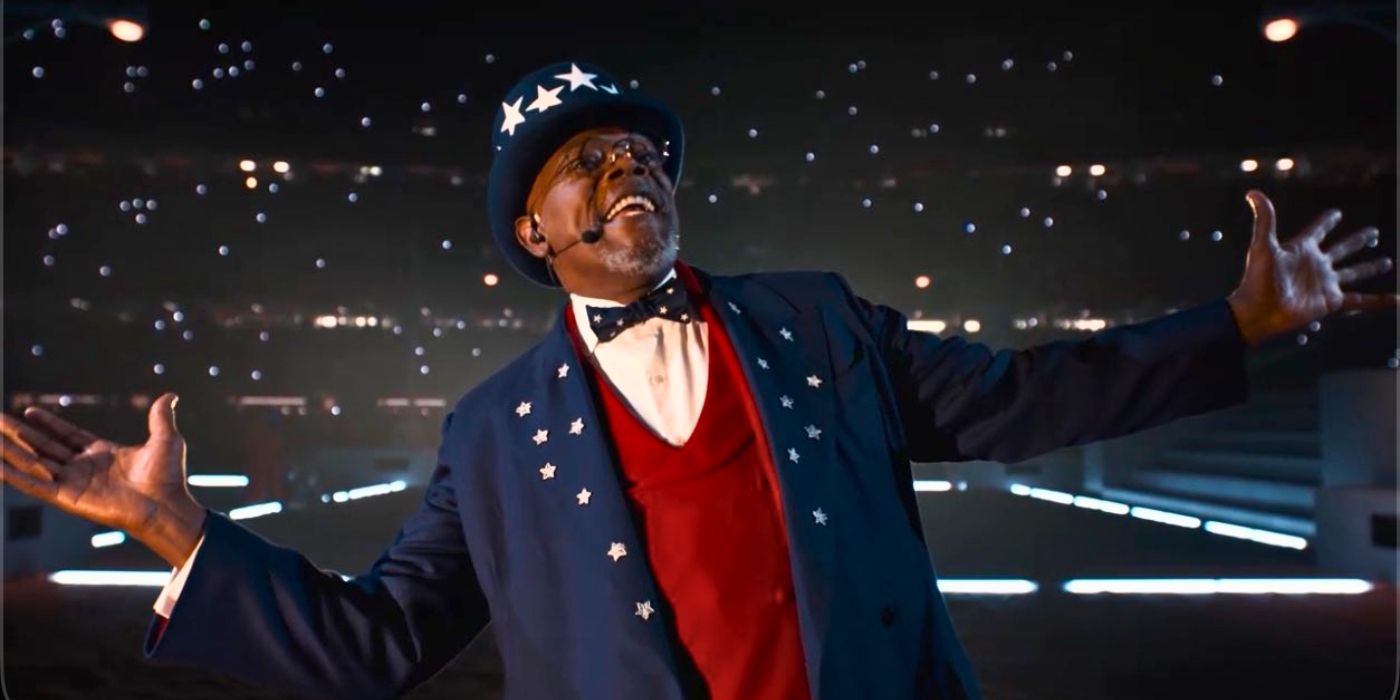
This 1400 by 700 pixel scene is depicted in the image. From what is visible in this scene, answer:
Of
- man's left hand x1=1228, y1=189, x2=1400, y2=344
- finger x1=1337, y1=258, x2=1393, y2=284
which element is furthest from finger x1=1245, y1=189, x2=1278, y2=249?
finger x1=1337, y1=258, x2=1393, y2=284

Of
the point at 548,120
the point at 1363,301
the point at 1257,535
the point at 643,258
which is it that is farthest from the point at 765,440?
the point at 1257,535

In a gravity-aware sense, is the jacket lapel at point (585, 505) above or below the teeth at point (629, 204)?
below

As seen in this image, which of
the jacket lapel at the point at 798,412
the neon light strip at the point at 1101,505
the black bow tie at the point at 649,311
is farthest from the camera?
the neon light strip at the point at 1101,505

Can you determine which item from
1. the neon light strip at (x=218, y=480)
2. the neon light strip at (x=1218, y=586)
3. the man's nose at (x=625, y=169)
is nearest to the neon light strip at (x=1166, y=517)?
the neon light strip at (x=1218, y=586)

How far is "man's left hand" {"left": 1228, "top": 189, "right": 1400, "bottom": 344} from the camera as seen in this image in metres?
1.19

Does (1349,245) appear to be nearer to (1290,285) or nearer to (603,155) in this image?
(1290,285)

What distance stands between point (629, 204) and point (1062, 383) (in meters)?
0.64

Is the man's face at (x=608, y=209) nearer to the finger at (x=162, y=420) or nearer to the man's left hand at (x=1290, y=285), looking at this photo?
the finger at (x=162, y=420)

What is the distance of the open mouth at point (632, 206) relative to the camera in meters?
1.32

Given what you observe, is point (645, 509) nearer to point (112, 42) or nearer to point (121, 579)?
point (121, 579)

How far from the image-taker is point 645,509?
Result: 1.16m

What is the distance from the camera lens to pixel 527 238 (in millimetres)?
1471

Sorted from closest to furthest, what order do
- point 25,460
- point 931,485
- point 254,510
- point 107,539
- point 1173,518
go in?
point 25,460
point 107,539
point 1173,518
point 254,510
point 931,485

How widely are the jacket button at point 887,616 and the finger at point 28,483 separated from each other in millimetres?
957
